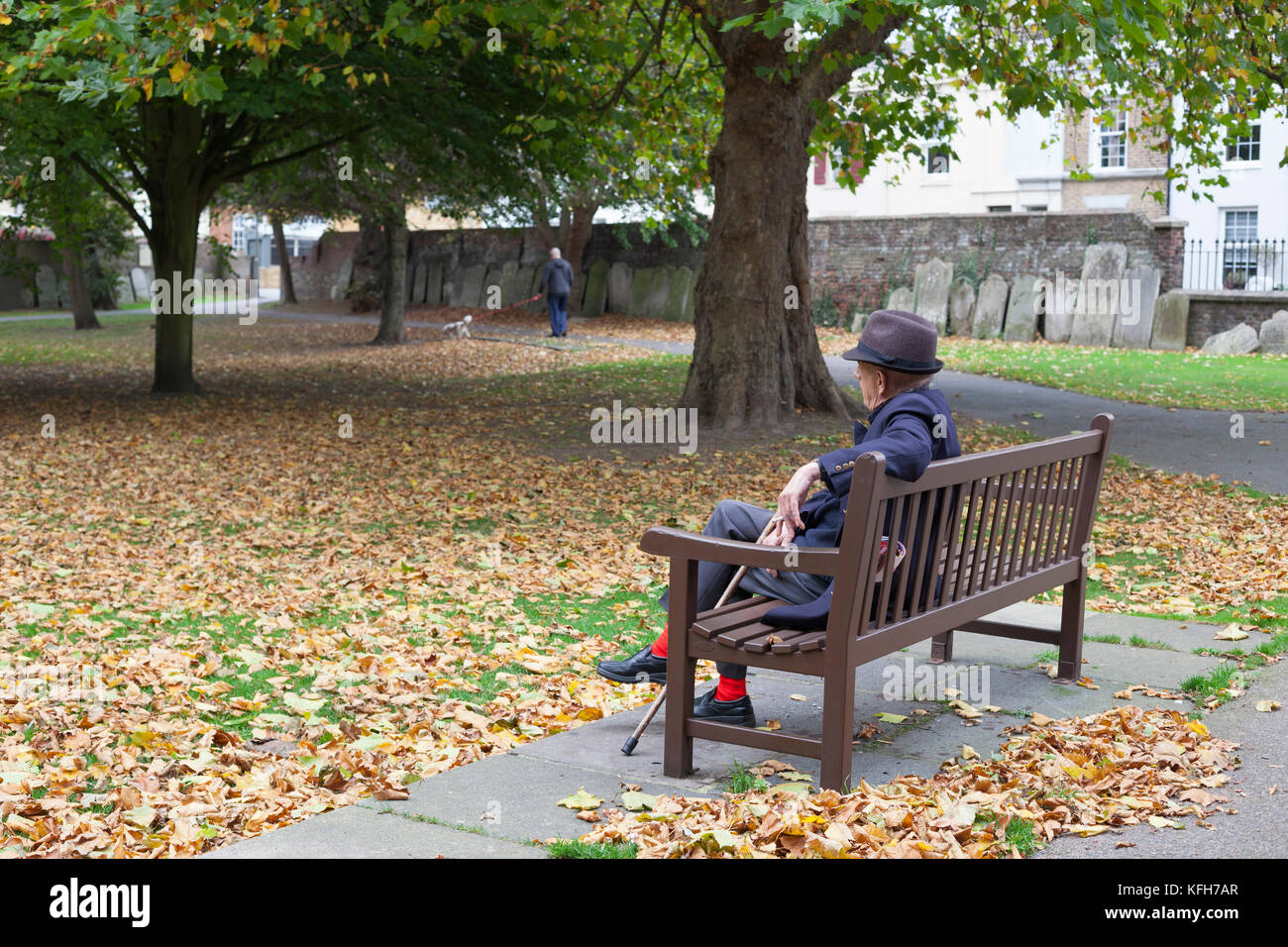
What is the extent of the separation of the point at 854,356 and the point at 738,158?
29.3 ft

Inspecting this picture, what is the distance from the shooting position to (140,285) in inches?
1991

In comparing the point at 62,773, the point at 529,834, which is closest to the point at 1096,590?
the point at 529,834

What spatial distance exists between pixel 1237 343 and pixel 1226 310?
1040 mm

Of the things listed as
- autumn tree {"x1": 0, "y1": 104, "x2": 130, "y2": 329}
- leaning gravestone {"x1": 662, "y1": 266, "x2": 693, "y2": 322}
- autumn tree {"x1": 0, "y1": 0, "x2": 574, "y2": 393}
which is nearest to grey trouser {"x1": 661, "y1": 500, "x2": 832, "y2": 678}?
autumn tree {"x1": 0, "y1": 0, "x2": 574, "y2": 393}

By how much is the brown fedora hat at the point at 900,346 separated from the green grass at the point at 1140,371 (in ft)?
42.3

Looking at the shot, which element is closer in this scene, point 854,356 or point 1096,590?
point 854,356

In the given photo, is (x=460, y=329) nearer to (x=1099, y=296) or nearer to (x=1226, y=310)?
(x=1099, y=296)

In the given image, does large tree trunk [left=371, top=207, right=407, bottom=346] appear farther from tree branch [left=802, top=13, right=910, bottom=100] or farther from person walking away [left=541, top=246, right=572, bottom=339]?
tree branch [left=802, top=13, right=910, bottom=100]

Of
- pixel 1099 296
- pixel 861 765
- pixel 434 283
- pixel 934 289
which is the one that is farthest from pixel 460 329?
pixel 861 765

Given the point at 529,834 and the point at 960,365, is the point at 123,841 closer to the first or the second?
the point at 529,834

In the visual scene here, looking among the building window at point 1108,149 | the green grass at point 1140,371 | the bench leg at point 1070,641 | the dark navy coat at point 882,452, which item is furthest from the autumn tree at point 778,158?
the building window at point 1108,149

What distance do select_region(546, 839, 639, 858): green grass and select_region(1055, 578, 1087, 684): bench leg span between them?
267 centimetres

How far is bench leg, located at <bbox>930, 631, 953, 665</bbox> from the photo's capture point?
6.20 m
